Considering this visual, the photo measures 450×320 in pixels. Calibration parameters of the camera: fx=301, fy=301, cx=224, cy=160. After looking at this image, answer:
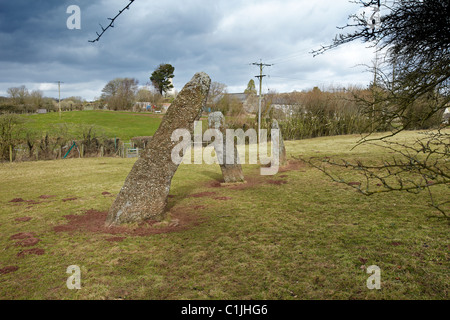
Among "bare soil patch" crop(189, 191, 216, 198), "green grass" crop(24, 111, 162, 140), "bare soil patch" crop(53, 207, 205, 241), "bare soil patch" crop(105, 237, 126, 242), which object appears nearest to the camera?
"bare soil patch" crop(105, 237, 126, 242)

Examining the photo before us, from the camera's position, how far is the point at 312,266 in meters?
4.36

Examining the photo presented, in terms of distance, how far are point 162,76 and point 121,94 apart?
1074 centimetres

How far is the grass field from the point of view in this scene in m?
3.85

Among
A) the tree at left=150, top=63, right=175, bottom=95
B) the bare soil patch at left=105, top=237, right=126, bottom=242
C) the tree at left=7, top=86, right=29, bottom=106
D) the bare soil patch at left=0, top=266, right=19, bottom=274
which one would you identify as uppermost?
the tree at left=150, top=63, right=175, bottom=95

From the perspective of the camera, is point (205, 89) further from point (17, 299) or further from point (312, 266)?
point (17, 299)

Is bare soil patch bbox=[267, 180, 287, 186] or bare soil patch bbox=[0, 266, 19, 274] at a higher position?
bare soil patch bbox=[267, 180, 287, 186]

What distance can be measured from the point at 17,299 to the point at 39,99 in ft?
216

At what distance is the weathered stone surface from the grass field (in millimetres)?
424

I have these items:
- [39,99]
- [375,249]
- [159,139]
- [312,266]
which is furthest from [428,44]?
[39,99]

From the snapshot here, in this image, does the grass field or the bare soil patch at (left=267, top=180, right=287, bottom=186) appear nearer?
the grass field

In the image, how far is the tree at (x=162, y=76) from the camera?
72812 mm
